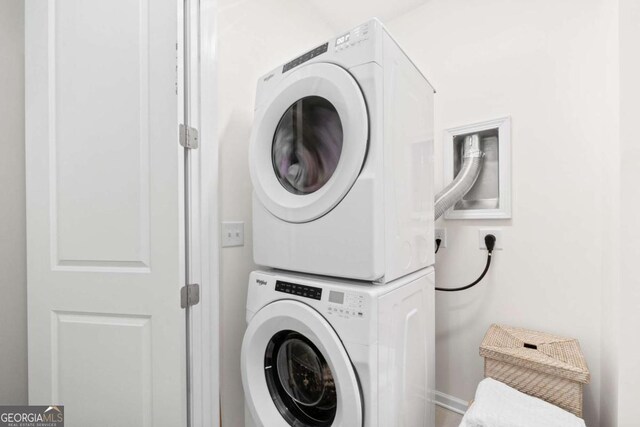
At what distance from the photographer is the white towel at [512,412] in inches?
41.3

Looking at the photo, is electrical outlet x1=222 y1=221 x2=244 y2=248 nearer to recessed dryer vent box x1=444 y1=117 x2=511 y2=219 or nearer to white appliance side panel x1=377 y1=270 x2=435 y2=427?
white appliance side panel x1=377 y1=270 x2=435 y2=427

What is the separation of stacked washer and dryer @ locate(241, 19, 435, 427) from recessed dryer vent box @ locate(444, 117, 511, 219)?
500 millimetres

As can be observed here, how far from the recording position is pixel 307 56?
3.50 ft

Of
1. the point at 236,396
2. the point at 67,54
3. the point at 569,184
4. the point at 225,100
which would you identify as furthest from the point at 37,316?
the point at 569,184

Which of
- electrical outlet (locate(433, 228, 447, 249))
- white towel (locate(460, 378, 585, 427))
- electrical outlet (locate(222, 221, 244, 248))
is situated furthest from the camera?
electrical outlet (locate(433, 228, 447, 249))

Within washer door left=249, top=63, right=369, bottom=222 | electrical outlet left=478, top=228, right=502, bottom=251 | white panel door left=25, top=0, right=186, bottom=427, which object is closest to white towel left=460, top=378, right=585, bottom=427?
electrical outlet left=478, top=228, right=502, bottom=251

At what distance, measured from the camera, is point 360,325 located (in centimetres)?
85

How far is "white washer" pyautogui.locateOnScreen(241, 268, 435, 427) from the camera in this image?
2.79 feet

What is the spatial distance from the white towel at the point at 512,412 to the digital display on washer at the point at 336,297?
77 centimetres

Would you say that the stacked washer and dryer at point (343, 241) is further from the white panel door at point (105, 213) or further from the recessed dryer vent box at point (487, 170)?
the recessed dryer vent box at point (487, 170)

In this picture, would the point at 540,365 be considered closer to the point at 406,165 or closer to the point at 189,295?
the point at 406,165

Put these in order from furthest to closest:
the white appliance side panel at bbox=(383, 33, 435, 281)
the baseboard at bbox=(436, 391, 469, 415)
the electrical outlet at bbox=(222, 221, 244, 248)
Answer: the baseboard at bbox=(436, 391, 469, 415)
the electrical outlet at bbox=(222, 221, 244, 248)
the white appliance side panel at bbox=(383, 33, 435, 281)

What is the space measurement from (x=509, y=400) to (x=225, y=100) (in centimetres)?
182

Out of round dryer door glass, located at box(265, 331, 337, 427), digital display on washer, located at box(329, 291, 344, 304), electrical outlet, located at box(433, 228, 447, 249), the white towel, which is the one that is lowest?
the white towel
